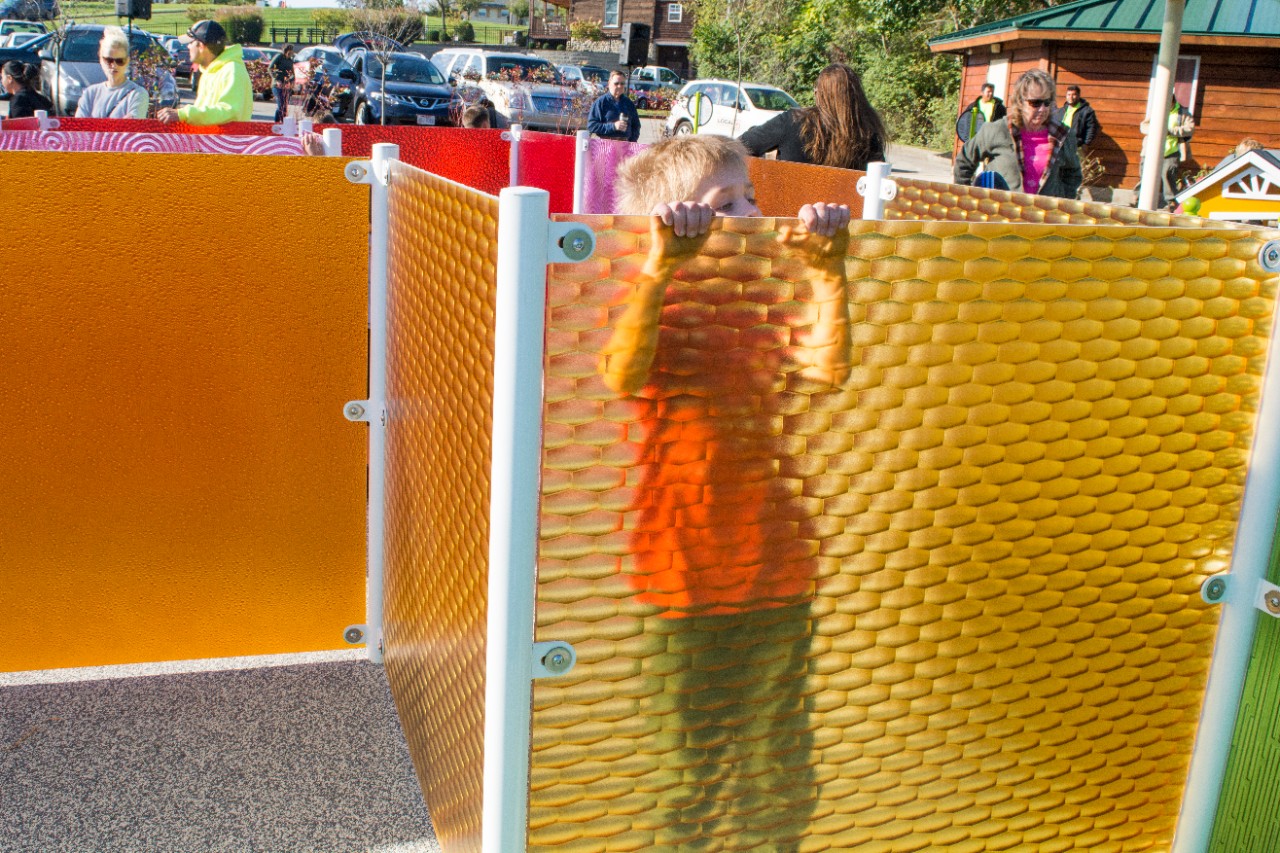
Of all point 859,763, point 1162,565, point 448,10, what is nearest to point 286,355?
point 859,763

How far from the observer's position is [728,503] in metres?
1.87

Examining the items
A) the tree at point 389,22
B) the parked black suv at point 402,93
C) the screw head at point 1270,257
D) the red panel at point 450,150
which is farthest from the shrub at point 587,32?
the screw head at point 1270,257

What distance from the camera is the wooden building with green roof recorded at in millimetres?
20156

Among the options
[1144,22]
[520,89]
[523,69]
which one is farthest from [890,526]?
[523,69]

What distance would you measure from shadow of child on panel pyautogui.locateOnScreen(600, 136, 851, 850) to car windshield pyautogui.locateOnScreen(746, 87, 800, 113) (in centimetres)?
2771

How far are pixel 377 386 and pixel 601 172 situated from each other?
3.80 m

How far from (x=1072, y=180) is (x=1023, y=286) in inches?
240

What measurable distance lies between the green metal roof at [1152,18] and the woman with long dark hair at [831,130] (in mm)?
16140

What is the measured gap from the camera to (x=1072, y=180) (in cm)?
749

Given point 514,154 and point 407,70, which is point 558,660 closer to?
point 514,154

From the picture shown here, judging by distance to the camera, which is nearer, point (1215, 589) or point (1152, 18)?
point (1215, 589)

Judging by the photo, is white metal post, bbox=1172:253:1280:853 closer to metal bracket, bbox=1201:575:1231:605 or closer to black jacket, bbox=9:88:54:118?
metal bracket, bbox=1201:575:1231:605

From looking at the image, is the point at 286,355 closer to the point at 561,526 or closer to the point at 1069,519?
the point at 561,526

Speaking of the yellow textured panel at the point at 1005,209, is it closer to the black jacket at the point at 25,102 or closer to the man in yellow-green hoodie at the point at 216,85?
the man in yellow-green hoodie at the point at 216,85
